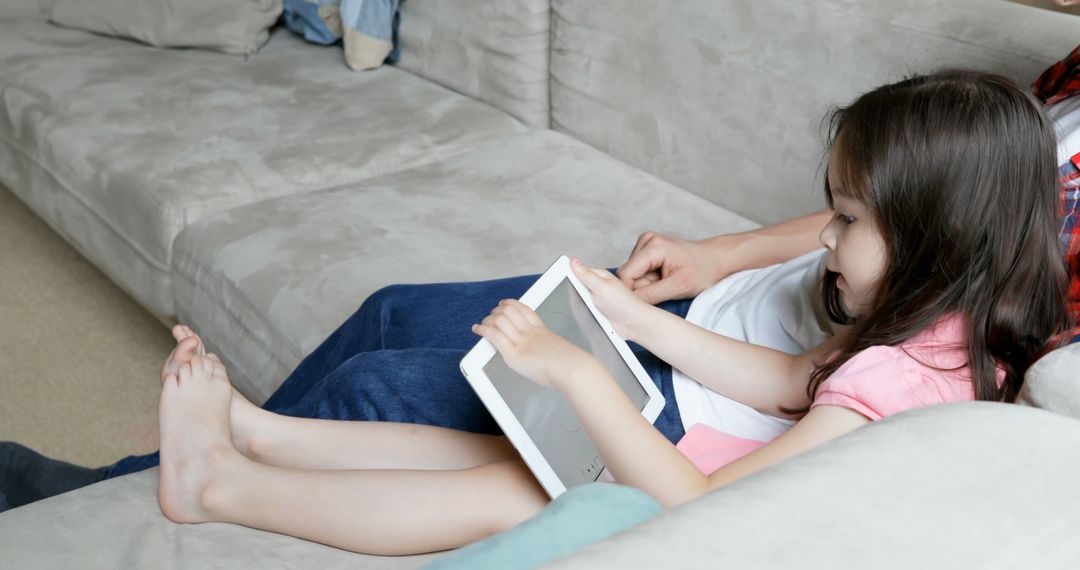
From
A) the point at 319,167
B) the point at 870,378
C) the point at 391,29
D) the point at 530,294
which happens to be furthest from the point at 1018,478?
the point at 391,29

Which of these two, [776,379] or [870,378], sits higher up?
[870,378]

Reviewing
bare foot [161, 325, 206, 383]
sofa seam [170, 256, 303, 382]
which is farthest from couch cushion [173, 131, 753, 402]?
bare foot [161, 325, 206, 383]

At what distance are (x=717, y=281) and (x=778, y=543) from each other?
86cm

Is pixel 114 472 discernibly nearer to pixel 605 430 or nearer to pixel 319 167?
pixel 605 430

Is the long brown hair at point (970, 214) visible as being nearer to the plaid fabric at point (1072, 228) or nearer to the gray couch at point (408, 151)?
the plaid fabric at point (1072, 228)

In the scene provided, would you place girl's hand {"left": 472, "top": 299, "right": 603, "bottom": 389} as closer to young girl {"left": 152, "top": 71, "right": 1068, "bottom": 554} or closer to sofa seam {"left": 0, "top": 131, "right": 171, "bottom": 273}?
young girl {"left": 152, "top": 71, "right": 1068, "bottom": 554}

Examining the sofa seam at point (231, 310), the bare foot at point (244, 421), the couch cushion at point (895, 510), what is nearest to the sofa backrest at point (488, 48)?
the sofa seam at point (231, 310)

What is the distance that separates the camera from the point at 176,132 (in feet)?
6.59

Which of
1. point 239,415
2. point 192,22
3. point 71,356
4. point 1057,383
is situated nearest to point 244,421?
point 239,415

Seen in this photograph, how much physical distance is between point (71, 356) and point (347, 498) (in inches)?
47.9

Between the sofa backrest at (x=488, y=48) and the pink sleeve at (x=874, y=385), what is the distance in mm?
1219

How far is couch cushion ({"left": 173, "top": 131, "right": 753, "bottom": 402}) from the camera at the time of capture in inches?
61.9

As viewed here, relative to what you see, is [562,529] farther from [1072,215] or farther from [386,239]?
[386,239]

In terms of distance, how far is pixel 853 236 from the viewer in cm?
100
